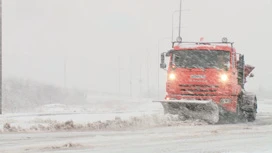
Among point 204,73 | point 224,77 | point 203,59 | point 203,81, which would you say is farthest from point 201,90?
point 203,59

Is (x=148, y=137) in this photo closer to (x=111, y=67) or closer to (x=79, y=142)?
(x=79, y=142)

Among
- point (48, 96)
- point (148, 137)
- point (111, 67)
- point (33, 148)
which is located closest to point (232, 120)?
point (148, 137)

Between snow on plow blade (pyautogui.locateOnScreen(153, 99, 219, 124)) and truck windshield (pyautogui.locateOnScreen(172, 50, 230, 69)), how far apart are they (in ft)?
4.36

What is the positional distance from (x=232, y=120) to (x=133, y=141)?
24.8 ft

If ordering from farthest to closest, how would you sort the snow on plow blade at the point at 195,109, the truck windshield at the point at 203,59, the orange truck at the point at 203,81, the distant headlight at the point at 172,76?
the distant headlight at the point at 172,76
the truck windshield at the point at 203,59
the orange truck at the point at 203,81
the snow on plow blade at the point at 195,109

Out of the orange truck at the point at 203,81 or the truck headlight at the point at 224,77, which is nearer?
the orange truck at the point at 203,81

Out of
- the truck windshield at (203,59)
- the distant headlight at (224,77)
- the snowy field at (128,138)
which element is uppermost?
the truck windshield at (203,59)

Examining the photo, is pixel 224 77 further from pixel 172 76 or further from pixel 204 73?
pixel 172 76

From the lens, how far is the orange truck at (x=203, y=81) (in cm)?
1551

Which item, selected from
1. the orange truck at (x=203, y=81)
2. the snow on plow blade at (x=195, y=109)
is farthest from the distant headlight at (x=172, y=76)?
the snow on plow blade at (x=195, y=109)

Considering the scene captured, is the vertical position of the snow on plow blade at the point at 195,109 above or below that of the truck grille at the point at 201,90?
below

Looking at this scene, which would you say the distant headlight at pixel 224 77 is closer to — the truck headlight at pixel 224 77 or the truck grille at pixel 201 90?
the truck headlight at pixel 224 77

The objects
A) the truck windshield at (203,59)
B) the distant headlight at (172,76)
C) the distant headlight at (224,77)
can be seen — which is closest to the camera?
the distant headlight at (224,77)

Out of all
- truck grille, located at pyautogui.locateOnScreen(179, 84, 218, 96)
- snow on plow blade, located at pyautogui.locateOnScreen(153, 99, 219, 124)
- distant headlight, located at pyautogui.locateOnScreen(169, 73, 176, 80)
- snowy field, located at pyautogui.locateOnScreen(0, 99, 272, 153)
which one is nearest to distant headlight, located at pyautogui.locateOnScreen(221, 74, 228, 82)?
truck grille, located at pyautogui.locateOnScreen(179, 84, 218, 96)
